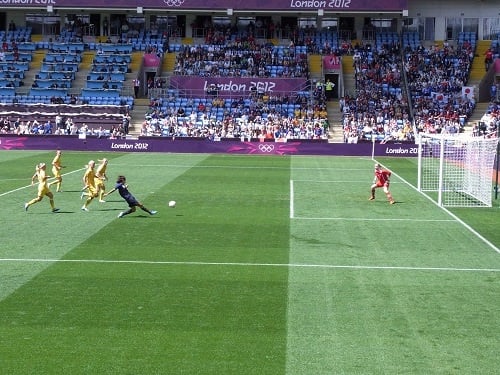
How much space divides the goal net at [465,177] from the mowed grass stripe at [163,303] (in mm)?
8195

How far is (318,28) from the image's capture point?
3054 inches

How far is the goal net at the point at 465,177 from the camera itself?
30328 mm

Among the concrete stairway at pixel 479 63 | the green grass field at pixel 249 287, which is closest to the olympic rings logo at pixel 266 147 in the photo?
the concrete stairway at pixel 479 63

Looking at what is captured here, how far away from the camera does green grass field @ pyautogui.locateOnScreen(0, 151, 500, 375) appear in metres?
12.2

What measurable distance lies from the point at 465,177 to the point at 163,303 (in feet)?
69.5

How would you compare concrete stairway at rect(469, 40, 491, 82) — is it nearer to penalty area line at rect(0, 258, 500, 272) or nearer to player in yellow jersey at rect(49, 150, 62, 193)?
player in yellow jersey at rect(49, 150, 62, 193)

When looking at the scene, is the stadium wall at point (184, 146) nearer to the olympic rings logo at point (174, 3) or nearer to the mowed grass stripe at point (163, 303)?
the olympic rings logo at point (174, 3)

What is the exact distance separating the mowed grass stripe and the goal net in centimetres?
819

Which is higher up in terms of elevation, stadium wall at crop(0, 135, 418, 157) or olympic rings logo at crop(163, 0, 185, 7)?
olympic rings logo at crop(163, 0, 185, 7)

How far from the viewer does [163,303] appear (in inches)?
592

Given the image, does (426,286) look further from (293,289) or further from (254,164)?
(254,164)

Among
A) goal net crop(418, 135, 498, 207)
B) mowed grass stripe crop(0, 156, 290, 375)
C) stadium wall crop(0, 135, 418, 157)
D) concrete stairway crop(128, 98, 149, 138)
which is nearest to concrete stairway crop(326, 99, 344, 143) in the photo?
stadium wall crop(0, 135, 418, 157)

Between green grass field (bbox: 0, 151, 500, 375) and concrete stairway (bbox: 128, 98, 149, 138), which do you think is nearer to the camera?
green grass field (bbox: 0, 151, 500, 375)

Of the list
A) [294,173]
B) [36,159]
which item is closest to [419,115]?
[294,173]
